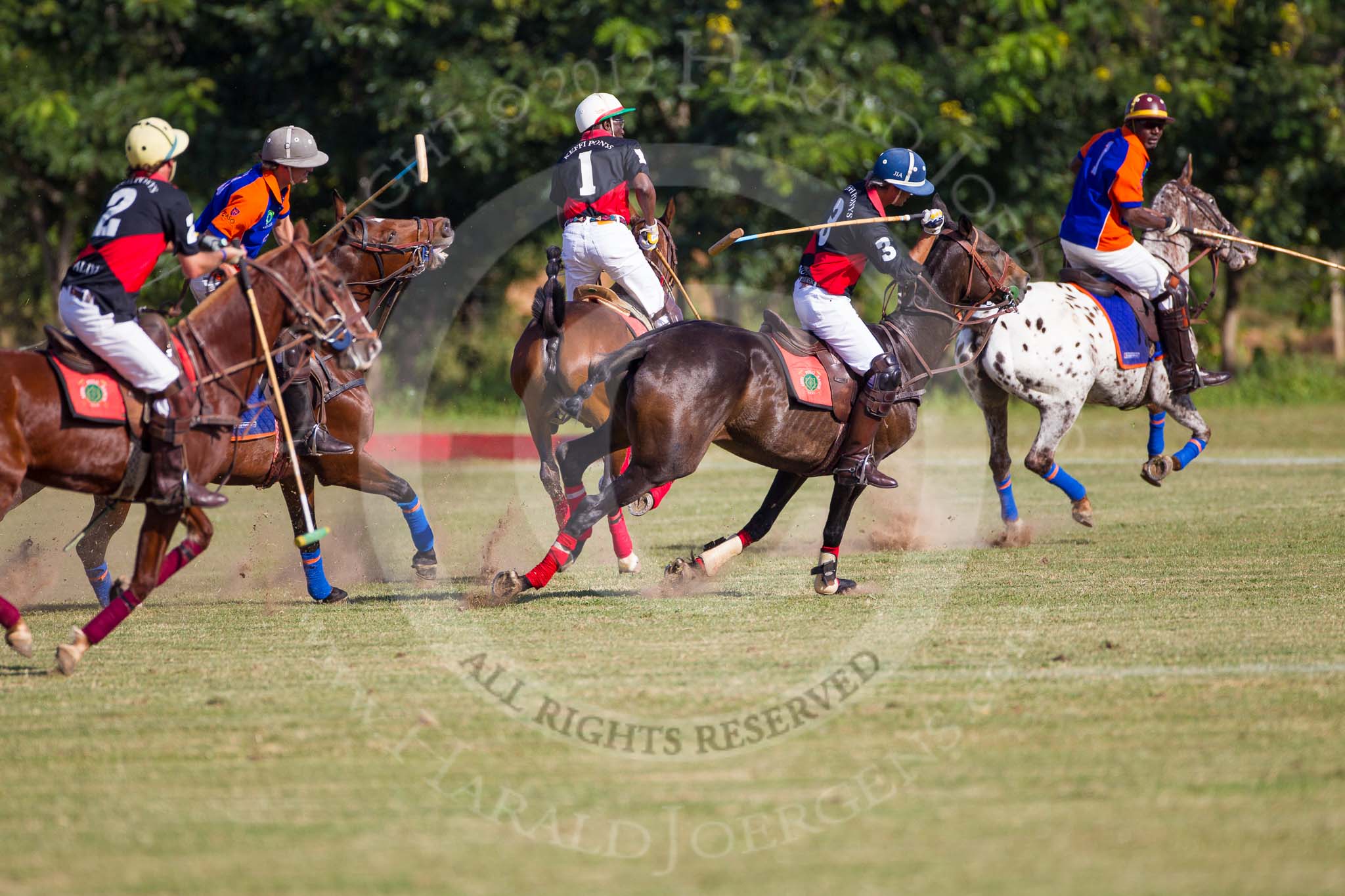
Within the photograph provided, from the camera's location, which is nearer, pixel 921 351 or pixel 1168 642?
pixel 1168 642

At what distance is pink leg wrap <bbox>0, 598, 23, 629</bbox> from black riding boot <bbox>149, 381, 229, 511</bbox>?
0.76 m

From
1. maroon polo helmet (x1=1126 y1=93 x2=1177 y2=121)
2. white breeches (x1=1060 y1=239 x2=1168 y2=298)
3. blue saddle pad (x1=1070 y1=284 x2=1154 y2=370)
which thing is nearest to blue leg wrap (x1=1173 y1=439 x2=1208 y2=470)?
blue saddle pad (x1=1070 y1=284 x2=1154 y2=370)

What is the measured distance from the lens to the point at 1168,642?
6648 mm

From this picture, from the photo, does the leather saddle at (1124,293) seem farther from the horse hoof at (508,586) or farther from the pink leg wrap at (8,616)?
the pink leg wrap at (8,616)

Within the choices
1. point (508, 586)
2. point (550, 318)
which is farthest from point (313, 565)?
point (550, 318)

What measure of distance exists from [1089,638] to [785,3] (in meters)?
15.9

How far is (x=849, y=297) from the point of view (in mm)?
8078

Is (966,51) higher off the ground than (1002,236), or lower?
higher

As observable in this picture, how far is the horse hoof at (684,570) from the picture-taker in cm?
821

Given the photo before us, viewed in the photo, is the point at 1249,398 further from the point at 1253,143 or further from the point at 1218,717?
the point at 1218,717

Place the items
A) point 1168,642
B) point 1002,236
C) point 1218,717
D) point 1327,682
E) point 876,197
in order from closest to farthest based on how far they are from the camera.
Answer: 1. point 1218,717
2. point 1327,682
3. point 1168,642
4. point 876,197
5. point 1002,236

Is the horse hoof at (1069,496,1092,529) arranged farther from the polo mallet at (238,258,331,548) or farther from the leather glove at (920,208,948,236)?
the polo mallet at (238,258,331,548)

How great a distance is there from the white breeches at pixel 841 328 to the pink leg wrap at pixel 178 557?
3435mm

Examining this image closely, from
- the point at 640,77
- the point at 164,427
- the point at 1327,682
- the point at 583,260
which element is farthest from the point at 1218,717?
the point at 640,77
